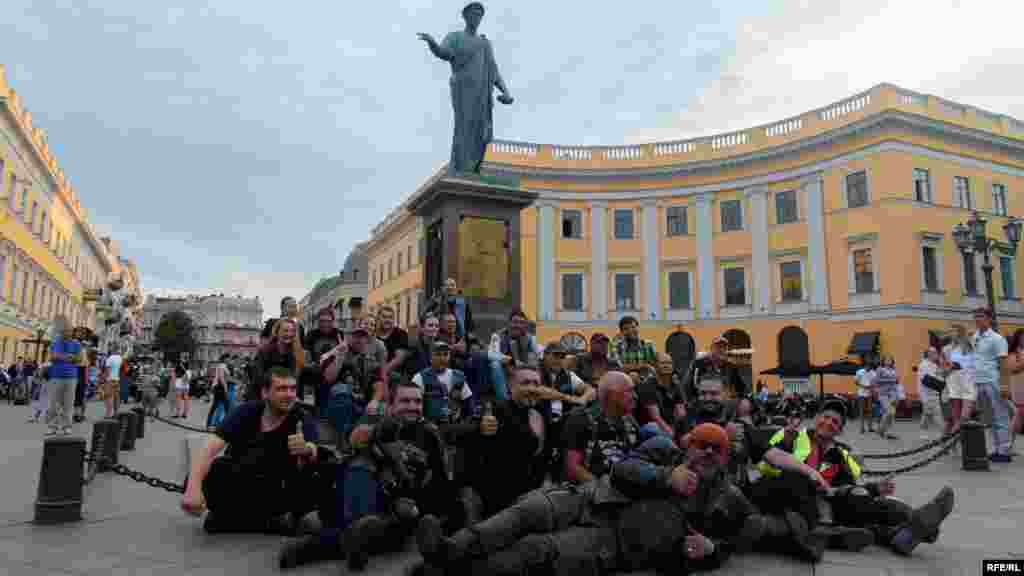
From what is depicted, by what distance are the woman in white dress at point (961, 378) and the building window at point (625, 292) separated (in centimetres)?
2617

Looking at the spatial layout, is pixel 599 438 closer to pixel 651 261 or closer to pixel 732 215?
pixel 651 261

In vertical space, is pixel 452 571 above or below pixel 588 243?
below

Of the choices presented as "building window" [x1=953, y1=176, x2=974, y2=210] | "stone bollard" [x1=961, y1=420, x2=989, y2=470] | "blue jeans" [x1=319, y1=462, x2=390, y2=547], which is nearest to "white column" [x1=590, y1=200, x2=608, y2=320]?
"building window" [x1=953, y1=176, x2=974, y2=210]

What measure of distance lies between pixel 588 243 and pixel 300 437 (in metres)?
33.7

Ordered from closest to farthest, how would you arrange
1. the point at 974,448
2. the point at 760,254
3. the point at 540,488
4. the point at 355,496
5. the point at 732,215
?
the point at 540,488
the point at 355,496
the point at 974,448
the point at 760,254
the point at 732,215

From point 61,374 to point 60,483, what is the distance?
6768 mm

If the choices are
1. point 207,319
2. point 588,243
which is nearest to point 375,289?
point 588,243

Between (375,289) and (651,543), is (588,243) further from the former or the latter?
(651,543)

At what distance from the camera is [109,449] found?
7785 millimetres

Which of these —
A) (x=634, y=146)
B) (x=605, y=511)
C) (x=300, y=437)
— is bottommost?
(x=605, y=511)

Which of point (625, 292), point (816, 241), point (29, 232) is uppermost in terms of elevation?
point (29, 232)

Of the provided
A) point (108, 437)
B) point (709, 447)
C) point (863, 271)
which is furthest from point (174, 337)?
point (709, 447)

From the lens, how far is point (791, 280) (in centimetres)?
3331

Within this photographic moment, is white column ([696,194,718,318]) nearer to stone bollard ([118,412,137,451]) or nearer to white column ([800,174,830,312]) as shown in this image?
white column ([800,174,830,312])
